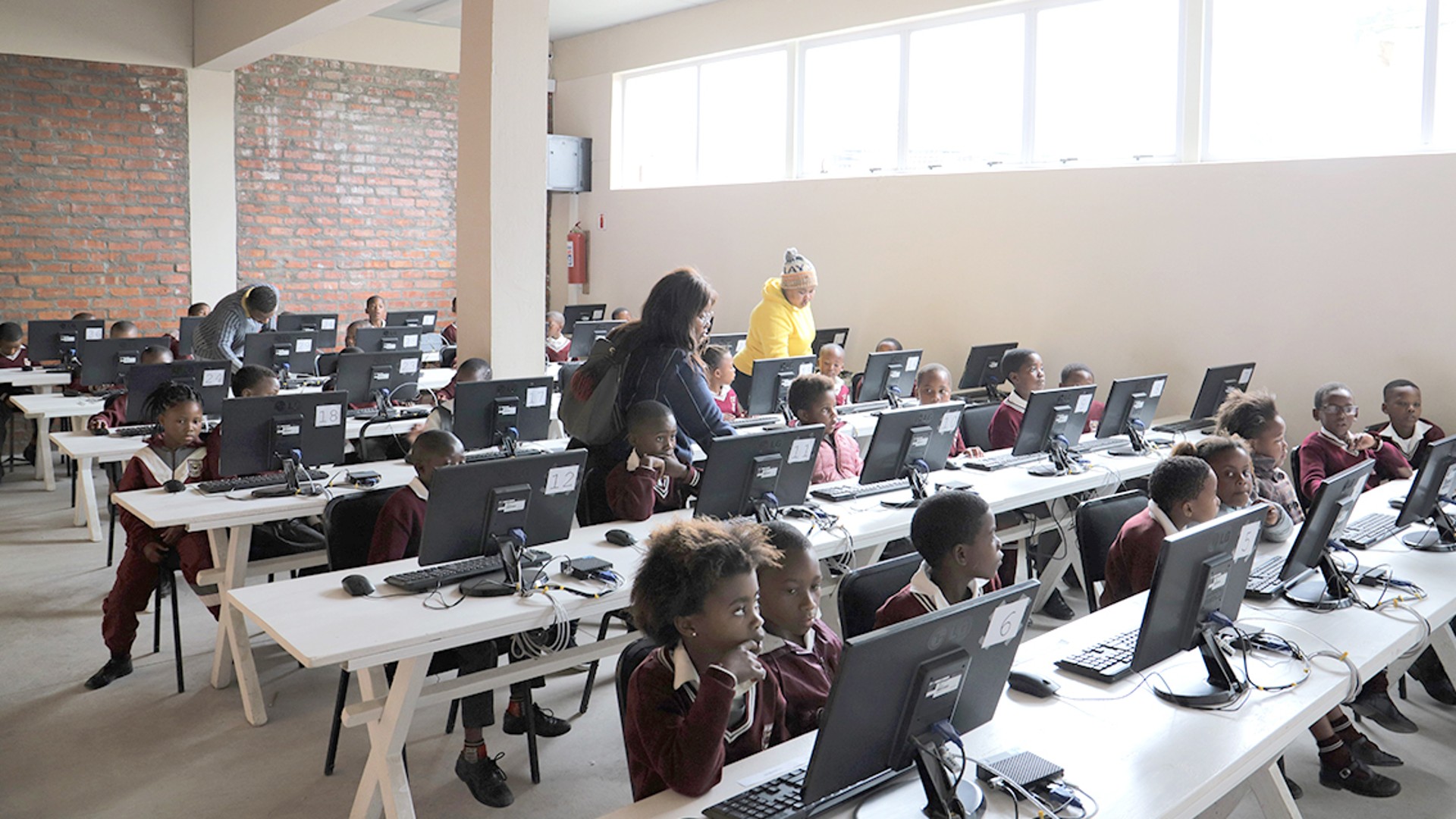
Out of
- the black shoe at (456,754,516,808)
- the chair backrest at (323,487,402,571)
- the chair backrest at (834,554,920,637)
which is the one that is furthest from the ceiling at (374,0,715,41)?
the chair backrest at (834,554,920,637)

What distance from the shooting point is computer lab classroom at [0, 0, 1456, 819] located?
230cm

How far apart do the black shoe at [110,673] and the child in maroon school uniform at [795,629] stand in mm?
2902

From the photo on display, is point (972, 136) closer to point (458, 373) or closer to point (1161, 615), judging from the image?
point (458, 373)

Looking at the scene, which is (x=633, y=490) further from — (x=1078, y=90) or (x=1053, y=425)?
(x=1078, y=90)

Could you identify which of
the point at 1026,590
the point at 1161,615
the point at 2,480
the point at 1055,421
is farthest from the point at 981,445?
the point at 2,480

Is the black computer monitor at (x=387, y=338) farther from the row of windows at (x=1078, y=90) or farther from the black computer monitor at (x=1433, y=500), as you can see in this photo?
the black computer monitor at (x=1433, y=500)

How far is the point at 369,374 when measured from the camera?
20.2ft

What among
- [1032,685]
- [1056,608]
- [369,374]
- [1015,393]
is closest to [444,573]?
[1032,685]

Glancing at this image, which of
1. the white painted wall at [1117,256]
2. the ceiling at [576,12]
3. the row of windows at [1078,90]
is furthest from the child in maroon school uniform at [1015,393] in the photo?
the ceiling at [576,12]

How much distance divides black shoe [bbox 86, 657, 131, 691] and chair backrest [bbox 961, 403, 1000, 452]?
367cm

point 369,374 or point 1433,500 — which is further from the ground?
point 369,374

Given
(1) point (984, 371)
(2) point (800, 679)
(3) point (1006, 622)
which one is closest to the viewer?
(3) point (1006, 622)

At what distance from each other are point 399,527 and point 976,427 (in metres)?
3.08

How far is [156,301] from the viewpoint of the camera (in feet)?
32.3
